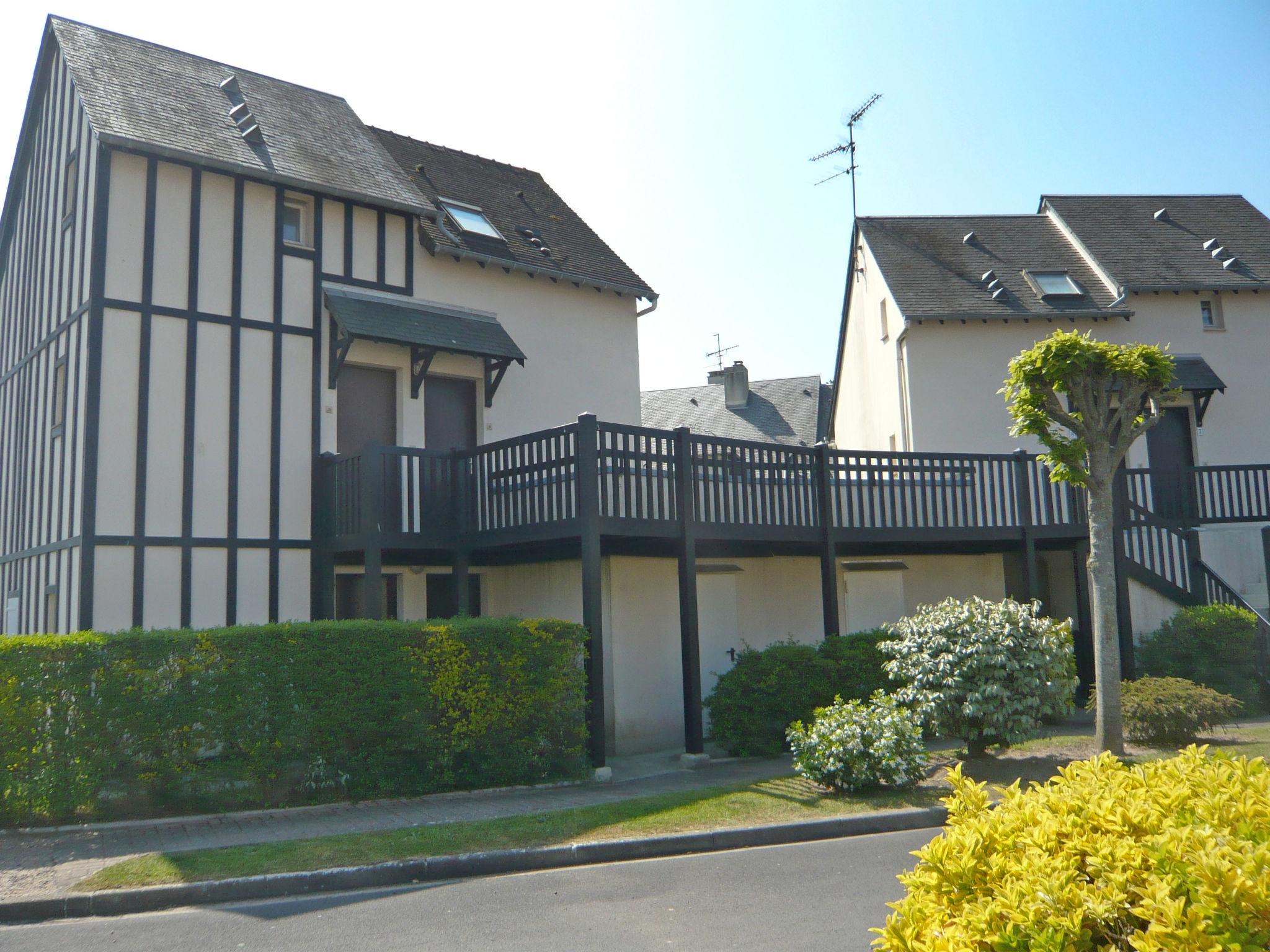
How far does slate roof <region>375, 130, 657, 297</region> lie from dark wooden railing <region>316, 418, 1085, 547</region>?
191 inches

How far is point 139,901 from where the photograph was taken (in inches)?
273

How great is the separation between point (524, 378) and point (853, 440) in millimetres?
11511

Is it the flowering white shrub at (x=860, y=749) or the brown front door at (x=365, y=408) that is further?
the brown front door at (x=365, y=408)

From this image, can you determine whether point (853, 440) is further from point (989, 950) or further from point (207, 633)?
point (989, 950)

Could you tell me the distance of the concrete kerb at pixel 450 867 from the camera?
6883 mm

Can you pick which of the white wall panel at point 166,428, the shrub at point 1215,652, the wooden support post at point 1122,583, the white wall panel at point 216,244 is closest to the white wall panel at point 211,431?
the white wall panel at point 166,428

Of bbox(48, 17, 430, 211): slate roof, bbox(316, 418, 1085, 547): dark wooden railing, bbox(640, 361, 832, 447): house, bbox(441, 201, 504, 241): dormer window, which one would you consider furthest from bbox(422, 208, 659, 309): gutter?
bbox(640, 361, 832, 447): house

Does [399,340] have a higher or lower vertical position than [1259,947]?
higher

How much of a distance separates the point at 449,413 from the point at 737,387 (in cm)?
2114

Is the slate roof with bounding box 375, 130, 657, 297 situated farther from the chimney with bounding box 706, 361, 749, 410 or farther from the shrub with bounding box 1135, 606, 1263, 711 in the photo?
the chimney with bounding box 706, 361, 749, 410

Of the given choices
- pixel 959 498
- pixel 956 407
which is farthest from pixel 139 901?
pixel 956 407

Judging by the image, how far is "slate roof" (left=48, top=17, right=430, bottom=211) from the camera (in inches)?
523

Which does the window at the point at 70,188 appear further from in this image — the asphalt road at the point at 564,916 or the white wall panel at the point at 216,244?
the asphalt road at the point at 564,916

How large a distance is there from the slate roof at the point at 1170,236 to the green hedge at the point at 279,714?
16554 millimetres
